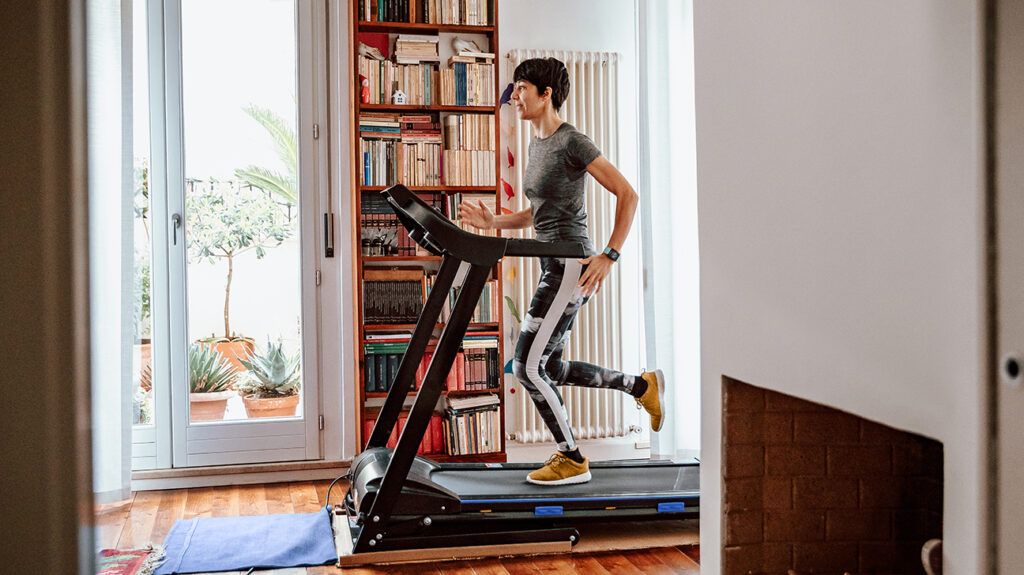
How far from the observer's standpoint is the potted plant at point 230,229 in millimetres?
3809

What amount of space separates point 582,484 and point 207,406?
1.85 meters

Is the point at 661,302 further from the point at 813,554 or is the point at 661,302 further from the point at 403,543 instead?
the point at 813,554

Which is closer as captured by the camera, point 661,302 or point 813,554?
point 813,554

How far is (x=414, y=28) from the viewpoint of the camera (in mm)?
4004

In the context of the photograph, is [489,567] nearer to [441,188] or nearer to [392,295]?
[392,295]

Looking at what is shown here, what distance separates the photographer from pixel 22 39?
0.95 ft

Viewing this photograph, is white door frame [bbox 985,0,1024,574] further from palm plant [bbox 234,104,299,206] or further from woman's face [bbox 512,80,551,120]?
palm plant [bbox 234,104,299,206]

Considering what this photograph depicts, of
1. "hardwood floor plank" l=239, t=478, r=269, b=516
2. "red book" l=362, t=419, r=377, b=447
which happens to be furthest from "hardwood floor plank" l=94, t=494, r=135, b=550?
"red book" l=362, t=419, r=377, b=447

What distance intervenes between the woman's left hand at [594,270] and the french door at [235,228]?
1506 mm

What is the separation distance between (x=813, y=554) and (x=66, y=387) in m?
1.36

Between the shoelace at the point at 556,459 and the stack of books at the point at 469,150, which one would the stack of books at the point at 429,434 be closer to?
the shoelace at the point at 556,459

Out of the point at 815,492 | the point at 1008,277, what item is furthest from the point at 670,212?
the point at 1008,277

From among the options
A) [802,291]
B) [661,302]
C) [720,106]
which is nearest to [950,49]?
[802,291]

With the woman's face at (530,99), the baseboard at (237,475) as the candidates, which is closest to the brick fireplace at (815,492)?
the woman's face at (530,99)
